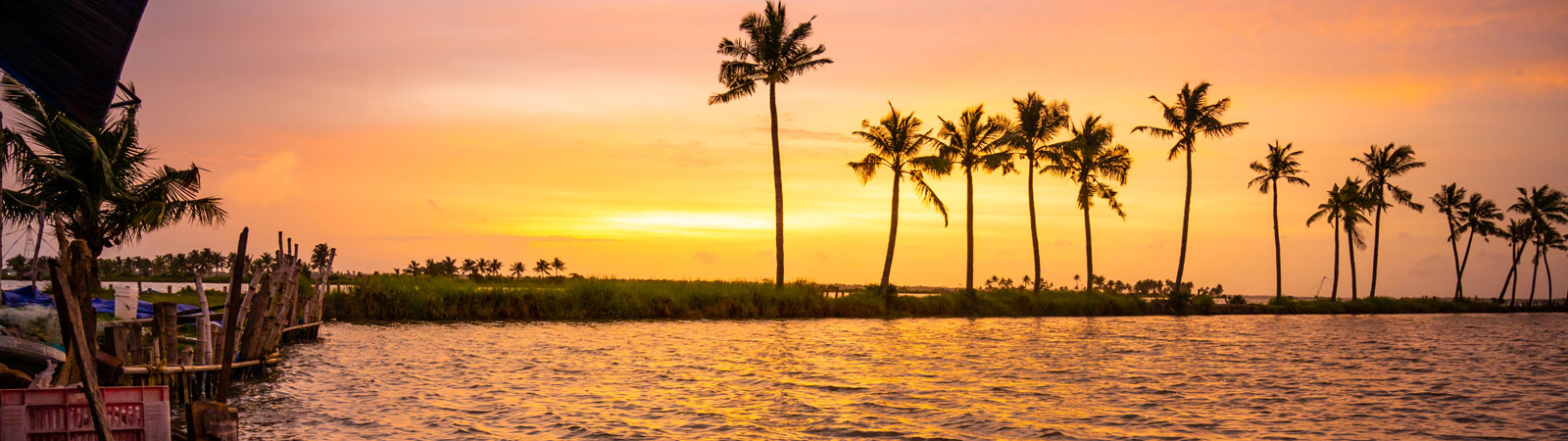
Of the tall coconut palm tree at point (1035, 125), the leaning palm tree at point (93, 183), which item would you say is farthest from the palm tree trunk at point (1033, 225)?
the leaning palm tree at point (93, 183)

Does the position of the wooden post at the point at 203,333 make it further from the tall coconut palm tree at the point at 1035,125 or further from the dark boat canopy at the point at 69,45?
the tall coconut palm tree at the point at 1035,125

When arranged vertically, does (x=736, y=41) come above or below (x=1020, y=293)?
above

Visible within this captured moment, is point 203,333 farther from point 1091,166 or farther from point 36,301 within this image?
point 1091,166

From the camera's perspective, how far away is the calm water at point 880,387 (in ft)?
48.5

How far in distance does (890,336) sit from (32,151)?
26717mm

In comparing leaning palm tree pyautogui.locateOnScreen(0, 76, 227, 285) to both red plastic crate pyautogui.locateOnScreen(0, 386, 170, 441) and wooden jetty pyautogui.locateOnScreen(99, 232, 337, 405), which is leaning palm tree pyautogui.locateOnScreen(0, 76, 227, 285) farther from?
red plastic crate pyautogui.locateOnScreen(0, 386, 170, 441)

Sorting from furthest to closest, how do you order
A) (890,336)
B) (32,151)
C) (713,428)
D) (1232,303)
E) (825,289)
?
(1232,303)
(825,289)
(890,336)
(32,151)
(713,428)

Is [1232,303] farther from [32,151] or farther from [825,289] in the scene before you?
[32,151]

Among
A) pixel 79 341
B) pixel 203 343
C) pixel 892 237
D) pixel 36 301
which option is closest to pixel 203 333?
pixel 203 343

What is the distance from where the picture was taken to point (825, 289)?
164ft

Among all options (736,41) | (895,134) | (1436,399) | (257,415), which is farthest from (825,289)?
(257,415)

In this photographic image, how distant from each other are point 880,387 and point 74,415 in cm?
1430

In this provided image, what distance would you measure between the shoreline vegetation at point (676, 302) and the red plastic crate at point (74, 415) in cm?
2929

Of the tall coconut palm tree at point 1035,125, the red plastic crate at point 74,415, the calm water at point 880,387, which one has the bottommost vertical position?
the calm water at point 880,387
